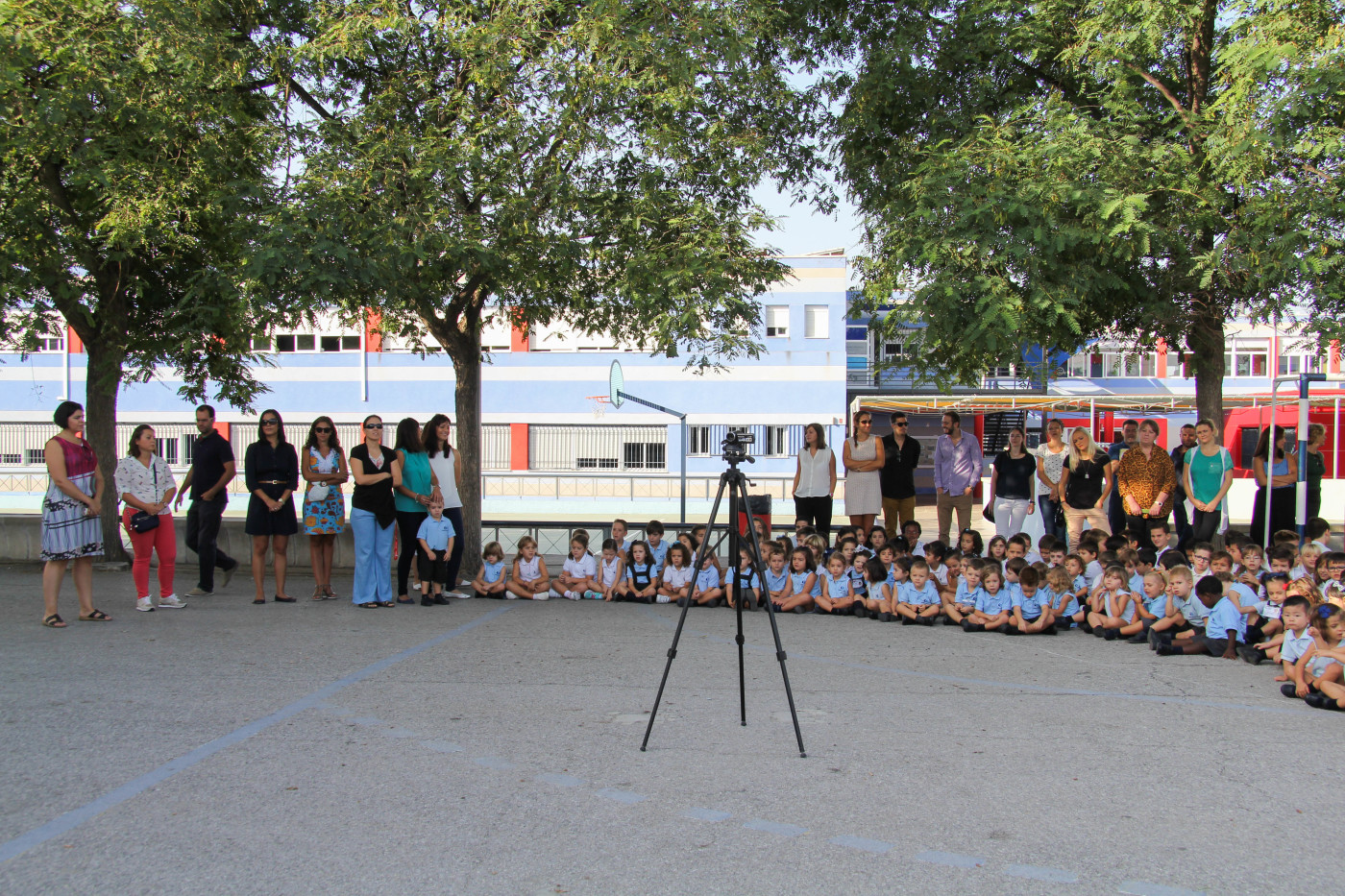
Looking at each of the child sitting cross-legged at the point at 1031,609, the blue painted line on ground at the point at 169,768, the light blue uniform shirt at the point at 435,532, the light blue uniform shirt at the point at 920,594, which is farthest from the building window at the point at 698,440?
the blue painted line on ground at the point at 169,768

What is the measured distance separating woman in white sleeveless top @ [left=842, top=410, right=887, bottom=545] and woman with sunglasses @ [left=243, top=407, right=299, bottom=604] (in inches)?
227

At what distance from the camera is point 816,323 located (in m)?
33.8

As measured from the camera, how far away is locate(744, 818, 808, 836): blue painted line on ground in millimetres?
3951

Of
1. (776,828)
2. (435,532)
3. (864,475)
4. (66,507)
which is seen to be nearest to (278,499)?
(435,532)

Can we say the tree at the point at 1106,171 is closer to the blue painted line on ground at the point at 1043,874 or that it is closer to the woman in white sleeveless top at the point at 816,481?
the woman in white sleeveless top at the point at 816,481

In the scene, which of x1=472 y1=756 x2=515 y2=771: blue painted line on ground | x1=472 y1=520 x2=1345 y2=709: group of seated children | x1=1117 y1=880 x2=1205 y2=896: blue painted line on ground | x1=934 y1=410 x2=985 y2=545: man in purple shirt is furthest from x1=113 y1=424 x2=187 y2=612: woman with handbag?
x1=1117 y1=880 x2=1205 y2=896: blue painted line on ground

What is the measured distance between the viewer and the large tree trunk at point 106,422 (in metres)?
11.7

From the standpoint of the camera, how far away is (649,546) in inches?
412

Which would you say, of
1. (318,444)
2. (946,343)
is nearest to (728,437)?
(946,343)

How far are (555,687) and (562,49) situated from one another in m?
5.96

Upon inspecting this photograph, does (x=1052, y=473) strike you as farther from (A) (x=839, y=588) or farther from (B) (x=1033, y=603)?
(A) (x=839, y=588)

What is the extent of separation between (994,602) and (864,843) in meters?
5.07

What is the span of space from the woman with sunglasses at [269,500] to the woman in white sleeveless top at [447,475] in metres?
1.23

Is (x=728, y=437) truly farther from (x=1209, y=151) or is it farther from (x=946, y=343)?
(x=1209, y=151)
